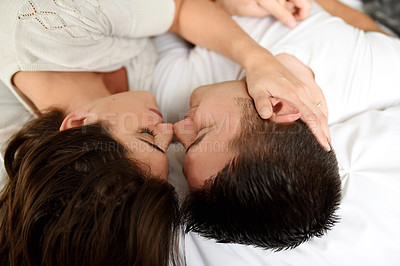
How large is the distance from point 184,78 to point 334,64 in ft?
1.67

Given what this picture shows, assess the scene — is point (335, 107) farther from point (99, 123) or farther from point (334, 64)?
point (99, 123)

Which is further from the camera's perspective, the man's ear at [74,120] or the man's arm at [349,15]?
the man's arm at [349,15]

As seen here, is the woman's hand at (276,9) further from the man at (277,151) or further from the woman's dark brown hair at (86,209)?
the woman's dark brown hair at (86,209)

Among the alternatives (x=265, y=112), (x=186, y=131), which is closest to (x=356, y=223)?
(x=265, y=112)

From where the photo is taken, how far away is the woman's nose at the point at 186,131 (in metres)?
0.84

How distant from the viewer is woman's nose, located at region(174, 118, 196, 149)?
836mm

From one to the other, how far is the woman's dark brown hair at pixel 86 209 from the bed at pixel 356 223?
155 mm

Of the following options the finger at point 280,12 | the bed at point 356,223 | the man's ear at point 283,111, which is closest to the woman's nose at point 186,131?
the bed at point 356,223

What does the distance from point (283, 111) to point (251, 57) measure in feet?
0.84

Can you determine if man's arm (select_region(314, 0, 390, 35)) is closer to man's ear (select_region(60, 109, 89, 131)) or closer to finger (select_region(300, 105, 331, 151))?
finger (select_region(300, 105, 331, 151))

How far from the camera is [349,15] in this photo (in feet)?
4.30

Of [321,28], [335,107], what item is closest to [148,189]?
[335,107]

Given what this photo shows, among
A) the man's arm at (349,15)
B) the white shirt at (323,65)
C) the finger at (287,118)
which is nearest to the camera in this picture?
the finger at (287,118)

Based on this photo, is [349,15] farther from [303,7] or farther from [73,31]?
[73,31]
